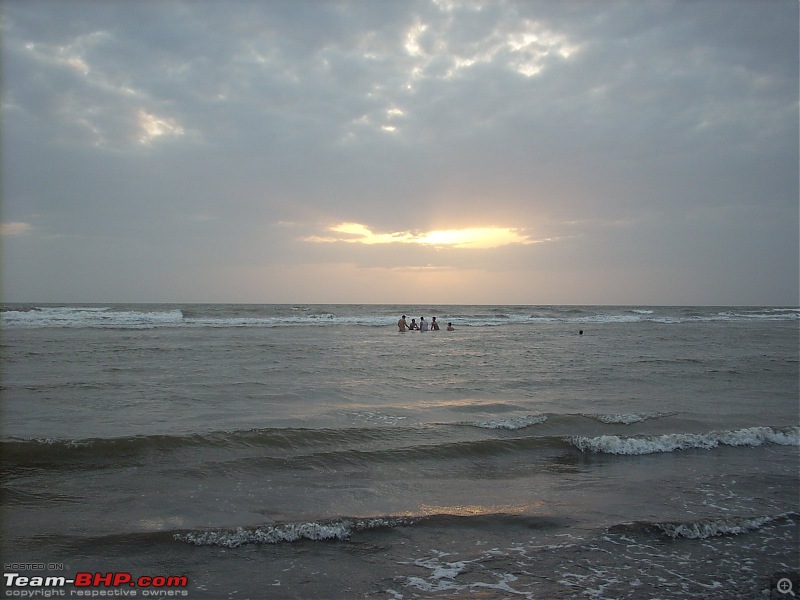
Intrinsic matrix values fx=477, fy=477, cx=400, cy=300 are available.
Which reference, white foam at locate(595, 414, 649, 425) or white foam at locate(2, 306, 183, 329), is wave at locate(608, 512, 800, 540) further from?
white foam at locate(2, 306, 183, 329)

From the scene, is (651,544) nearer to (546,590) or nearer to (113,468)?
(546,590)

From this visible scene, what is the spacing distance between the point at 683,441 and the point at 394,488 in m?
5.64

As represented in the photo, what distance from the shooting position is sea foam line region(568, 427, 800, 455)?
8203 mm

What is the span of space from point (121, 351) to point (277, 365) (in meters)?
7.95

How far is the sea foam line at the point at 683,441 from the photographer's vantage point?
8.20 meters

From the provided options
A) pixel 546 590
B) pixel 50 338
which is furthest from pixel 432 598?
pixel 50 338

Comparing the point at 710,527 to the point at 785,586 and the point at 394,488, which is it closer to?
the point at 785,586

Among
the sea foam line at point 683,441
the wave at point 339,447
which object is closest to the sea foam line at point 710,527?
the wave at point 339,447

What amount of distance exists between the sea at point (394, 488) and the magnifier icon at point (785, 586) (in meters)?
0.17

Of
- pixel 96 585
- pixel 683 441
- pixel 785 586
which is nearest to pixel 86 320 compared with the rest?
pixel 96 585

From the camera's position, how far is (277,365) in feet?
54.8

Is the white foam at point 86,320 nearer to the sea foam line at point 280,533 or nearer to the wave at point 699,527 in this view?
the sea foam line at point 280,533

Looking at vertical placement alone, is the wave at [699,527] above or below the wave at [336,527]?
below

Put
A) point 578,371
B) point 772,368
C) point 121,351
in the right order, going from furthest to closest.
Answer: point 121,351 < point 772,368 < point 578,371
